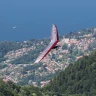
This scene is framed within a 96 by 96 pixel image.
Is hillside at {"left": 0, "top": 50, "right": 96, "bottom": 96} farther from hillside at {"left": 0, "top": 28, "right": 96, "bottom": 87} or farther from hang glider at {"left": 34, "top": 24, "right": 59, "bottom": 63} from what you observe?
hang glider at {"left": 34, "top": 24, "right": 59, "bottom": 63}

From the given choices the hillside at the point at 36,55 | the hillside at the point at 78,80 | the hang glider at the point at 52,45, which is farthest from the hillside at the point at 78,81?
the hang glider at the point at 52,45

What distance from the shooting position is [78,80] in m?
40.9

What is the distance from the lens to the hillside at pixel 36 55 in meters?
70.3

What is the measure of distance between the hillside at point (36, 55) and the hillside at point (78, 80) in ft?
65.4

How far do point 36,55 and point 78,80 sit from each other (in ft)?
134

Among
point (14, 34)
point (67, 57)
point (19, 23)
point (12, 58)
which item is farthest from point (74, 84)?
point (19, 23)

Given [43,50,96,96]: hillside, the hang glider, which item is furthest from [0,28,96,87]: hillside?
the hang glider

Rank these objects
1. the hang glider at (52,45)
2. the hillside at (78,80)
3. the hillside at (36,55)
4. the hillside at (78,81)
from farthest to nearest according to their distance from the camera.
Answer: the hillside at (36,55), the hillside at (78,80), the hillside at (78,81), the hang glider at (52,45)

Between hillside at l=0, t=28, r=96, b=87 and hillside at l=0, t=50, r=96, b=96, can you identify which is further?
hillside at l=0, t=28, r=96, b=87

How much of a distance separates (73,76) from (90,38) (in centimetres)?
4980

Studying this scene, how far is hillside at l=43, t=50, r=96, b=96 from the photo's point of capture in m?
37.0

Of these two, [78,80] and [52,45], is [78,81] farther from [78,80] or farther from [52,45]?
[52,45]

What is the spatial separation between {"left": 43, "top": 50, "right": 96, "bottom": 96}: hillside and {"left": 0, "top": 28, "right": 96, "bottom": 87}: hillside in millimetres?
19938

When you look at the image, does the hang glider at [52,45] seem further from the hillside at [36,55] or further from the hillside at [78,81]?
the hillside at [36,55]
